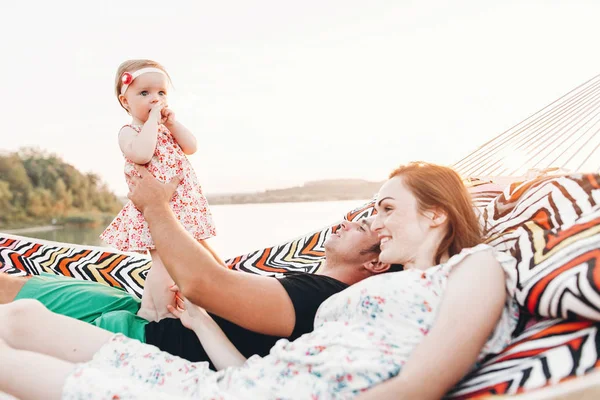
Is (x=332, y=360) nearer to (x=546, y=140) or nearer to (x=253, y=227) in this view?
(x=546, y=140)

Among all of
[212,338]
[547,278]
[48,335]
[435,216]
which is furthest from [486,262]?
[48,335]

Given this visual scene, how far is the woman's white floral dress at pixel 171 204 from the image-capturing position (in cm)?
162

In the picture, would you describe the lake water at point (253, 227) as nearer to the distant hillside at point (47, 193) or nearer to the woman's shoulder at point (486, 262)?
the distant hillside at point (47, 193)

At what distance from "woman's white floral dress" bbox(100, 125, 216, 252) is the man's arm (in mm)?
474

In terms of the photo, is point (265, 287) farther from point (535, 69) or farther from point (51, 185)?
point (51, 185)

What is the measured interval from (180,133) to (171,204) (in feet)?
0.85

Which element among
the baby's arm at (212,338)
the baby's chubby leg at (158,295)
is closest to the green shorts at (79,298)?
the baby's chubby leg at (158,295)

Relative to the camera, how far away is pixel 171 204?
5.36 ft

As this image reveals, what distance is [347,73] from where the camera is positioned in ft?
→ 12.6

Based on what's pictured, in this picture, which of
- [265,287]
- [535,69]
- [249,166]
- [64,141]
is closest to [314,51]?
[249,166]

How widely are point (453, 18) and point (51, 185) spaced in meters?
3.71

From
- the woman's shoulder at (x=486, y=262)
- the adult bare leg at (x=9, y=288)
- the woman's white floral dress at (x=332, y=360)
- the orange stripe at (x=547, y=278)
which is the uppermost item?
the adult bare leg at (x=9, y=288)

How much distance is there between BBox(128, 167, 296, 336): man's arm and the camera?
1.07 meters

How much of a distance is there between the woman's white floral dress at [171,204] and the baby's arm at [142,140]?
0.12ft
